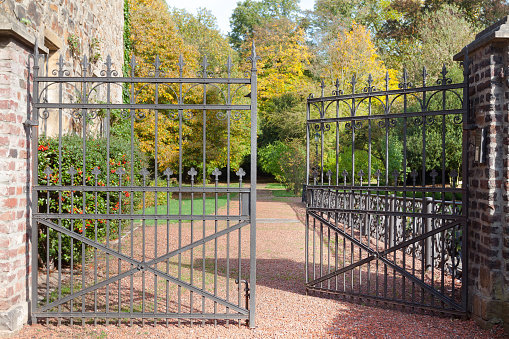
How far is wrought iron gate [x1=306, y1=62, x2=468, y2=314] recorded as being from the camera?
182 inches

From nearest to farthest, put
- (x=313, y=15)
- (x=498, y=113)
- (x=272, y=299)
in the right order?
(x=498, y=113) < (x=272, y=299) < (x=313, y=15)

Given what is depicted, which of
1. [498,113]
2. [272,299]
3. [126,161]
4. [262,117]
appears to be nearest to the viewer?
[498,113]

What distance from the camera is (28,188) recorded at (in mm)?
4285

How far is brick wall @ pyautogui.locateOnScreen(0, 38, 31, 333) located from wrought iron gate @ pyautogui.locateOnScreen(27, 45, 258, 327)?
0.15 m

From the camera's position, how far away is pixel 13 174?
401 cm

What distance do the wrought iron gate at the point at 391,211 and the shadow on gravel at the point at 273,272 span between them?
254mm

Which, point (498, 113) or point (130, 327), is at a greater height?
point (498, 113)

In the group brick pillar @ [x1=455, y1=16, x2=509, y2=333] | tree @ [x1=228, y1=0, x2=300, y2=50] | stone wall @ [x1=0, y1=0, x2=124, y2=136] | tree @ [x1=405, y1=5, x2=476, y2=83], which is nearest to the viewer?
brick pillar @ [x1=455, y1=16, x2=509, y2=333]

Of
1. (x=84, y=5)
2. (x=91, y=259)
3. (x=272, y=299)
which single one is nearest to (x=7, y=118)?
(x=272, y=299)

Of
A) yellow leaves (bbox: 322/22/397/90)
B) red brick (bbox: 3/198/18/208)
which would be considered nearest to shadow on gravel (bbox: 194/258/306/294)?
red brick (bbox: 3/198/18/208)

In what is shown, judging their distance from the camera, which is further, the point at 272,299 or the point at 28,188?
the point at 272,299

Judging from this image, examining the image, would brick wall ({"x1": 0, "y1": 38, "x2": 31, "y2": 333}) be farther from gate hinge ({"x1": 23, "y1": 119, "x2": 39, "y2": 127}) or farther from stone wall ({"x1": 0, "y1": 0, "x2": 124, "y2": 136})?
stone wall ({"x1": 0, "y1": 0, "x2": 124, "y2": 136})

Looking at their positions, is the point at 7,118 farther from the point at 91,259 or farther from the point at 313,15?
the point at 313,15

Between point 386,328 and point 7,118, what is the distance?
14.0ft
